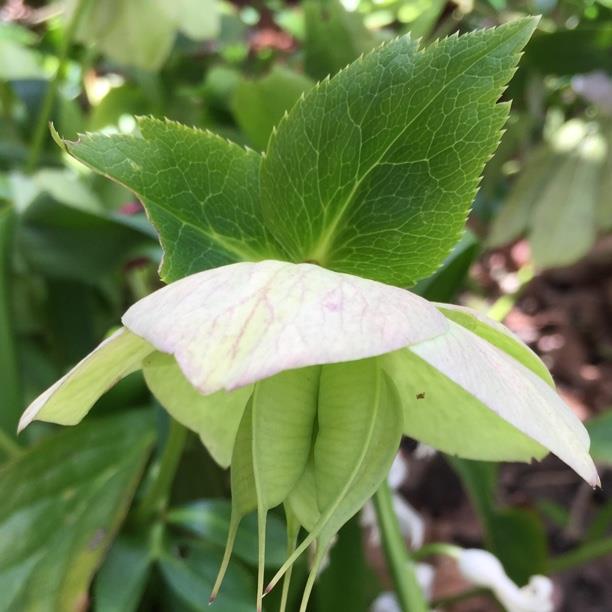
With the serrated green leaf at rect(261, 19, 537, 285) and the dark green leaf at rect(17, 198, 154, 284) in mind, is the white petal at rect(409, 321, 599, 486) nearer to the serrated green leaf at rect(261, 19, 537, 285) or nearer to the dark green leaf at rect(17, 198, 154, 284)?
the serrated green leaf at rect(261, 19, 537, 285)

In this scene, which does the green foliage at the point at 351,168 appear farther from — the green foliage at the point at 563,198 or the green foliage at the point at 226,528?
the green foliage at the point at 563,198

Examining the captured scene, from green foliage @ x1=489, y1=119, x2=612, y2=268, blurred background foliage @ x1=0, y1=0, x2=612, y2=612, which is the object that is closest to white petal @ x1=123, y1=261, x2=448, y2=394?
blurred background foliage @ x1=0, y1=0, x2=612, y2=612

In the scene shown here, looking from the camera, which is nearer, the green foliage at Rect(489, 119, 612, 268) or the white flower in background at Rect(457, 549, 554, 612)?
the white flower in background at Rect(457, 549, 554, 612)

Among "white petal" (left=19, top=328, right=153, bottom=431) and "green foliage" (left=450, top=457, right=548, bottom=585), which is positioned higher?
"white petal" (left=19, top=328, right=153, bottom=431)

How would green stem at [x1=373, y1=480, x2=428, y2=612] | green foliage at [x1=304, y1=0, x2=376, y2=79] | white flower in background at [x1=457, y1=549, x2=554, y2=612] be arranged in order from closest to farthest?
green stem at [x1=373, y1=480, x2=428, y2=612], white flower in background at [x1=457, y1=549, x2=554, y2=612], green foliage at [x1=304, y1=0, x2=376, y2=79]

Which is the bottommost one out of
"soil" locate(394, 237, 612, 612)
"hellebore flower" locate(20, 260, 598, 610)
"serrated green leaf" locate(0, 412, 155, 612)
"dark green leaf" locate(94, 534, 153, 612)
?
"soil" locate(394, 237, 612, 612)

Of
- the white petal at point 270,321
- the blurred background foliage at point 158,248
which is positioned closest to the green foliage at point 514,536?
the blurred background foliage at point 158,248
